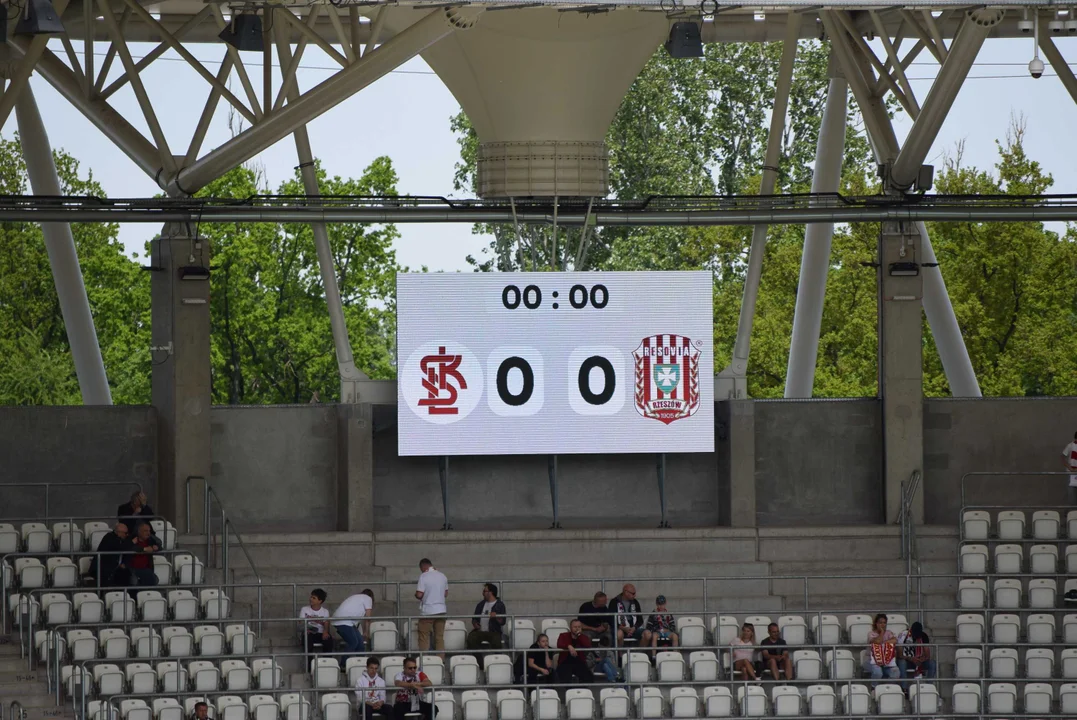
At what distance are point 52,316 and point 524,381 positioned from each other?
3245cm

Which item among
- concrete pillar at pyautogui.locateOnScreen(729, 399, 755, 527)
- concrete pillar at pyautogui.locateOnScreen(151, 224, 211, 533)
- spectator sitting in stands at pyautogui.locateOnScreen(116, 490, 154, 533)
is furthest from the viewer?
concrete pillar at pyautogui.locateOnScreen(729, 399, 755, 527)

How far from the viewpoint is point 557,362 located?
25.5 meters

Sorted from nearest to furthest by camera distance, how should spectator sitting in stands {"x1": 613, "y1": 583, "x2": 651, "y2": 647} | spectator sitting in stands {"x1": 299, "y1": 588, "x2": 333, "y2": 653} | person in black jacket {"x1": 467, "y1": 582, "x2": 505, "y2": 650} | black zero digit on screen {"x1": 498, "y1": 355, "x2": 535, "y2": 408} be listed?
1. spectator sitting in stands {"x1": 299, "y1": 588, "x2": 333, "y2": 653}
2. person in black jacket {"x1": 467, "y1": 582, "x2": 505, "y2": 650}
3. spectator sitting in stands {"x1": 613, "y1": 583, "x2": 651, "y2": 647}
4. black zero digit on screen {"x1": 498, "y1": 355, "x2": 535, "y2": 408}

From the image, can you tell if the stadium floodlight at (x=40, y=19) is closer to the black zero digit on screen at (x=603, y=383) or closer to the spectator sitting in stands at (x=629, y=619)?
the spectator sitting in stands at (x=629, y=619)

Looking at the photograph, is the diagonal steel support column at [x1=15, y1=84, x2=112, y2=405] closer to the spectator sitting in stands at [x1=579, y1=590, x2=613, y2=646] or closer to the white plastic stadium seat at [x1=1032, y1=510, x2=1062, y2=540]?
the spectator sitting in stands at [x1=579, y1=590, x2=613, y2=646]

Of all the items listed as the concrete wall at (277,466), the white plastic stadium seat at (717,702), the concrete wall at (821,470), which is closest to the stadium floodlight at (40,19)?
the concrete wall at (277,466)

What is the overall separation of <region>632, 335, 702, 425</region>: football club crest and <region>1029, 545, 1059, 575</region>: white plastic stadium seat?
16.8 ft

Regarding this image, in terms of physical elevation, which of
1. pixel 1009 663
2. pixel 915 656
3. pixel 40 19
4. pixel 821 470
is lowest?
pixel 1009 663

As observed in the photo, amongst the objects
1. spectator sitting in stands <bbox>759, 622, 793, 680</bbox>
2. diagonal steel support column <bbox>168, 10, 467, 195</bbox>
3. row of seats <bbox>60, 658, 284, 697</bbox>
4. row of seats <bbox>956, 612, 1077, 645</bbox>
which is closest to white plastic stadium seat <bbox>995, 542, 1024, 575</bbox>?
row of seats <bbox>956, 612, 1077, 645</bbox>

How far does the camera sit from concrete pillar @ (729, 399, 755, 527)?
25516 mm

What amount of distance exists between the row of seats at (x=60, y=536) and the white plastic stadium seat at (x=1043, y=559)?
38.2ft

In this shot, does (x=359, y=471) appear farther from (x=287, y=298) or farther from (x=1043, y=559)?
(x=287, y=298)

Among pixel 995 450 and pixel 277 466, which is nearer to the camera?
pixel 277 466

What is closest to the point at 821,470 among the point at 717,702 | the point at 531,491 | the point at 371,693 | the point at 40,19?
the point at 531,491
